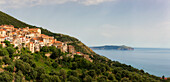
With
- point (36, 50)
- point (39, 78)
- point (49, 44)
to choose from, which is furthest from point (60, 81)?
point (49, 44)

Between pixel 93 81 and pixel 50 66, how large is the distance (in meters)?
15.0

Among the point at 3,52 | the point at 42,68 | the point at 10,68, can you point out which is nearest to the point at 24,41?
the point at 3,52

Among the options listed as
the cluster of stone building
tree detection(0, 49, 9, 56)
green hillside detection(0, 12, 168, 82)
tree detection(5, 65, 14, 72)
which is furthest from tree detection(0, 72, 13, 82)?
the cluster of stone building

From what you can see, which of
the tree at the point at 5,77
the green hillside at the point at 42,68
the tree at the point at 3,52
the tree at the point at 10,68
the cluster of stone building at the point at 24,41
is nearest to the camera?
the tree at the point at 5,77

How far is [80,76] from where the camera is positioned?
1816 inches

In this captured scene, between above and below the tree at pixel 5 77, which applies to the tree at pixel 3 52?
above

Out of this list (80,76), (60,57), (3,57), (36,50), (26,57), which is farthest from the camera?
(60,57)

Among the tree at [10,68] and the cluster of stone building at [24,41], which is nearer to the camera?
the tree at [10,68]

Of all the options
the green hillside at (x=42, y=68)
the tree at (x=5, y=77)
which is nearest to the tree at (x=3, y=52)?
the green hillside at (x=42, y=68)

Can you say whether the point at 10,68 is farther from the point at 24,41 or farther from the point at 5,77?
the point at 24,41

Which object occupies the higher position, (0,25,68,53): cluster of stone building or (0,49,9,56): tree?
(0,25,68,53): cluster of stone building

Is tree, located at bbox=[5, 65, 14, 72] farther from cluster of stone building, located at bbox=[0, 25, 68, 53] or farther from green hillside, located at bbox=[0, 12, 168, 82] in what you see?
cluster of stone building, located at bbox=[0, 25, 68, 53]

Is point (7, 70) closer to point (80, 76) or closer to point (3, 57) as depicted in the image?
point (3, 57)

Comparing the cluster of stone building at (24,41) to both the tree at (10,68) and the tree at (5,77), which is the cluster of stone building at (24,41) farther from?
the tree at (5,77)
